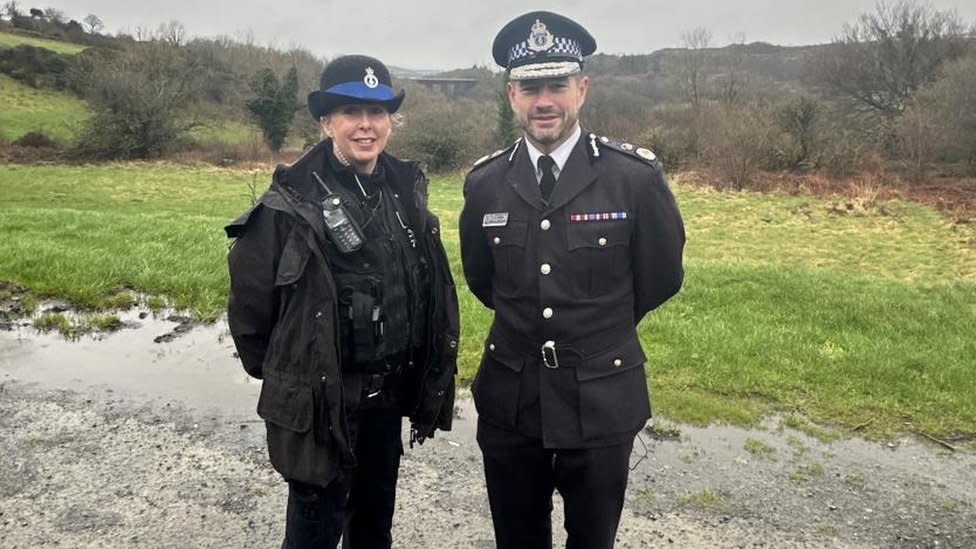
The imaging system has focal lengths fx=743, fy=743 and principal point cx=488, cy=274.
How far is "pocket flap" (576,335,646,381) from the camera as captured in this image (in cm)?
273

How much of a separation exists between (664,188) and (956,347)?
5898 mm

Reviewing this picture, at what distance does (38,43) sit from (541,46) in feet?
214

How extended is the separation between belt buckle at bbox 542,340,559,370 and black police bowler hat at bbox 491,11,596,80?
38.4 inches

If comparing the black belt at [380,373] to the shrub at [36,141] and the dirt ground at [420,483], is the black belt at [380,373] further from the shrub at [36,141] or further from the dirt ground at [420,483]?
the shrub at [36,141]

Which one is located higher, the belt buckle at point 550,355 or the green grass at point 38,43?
the green grass at point 38,43

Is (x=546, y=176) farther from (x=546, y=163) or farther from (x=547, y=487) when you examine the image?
(x=547, y=487)

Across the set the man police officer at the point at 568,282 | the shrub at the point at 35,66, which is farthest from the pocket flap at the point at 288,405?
the shrub at the point at 35,66

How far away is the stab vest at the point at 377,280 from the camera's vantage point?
2.83 meters

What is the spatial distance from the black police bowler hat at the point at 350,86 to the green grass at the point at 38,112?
1559 inches

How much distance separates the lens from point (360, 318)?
282cm

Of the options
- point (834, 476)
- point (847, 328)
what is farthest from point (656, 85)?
point (834, 476)

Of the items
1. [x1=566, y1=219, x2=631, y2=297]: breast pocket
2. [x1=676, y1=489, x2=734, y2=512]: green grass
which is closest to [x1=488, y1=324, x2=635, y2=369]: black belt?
[x1=566, y1=219, x2=631, y2=297]: breast pocket

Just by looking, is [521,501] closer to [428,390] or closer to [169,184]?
[428,390]

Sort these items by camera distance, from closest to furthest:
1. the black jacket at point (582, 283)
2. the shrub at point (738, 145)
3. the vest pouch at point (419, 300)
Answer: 1. the black jacket at point (582, 283)
2. the vest pouch at point (419, 300)
3. the shrub at point (738, 145)
